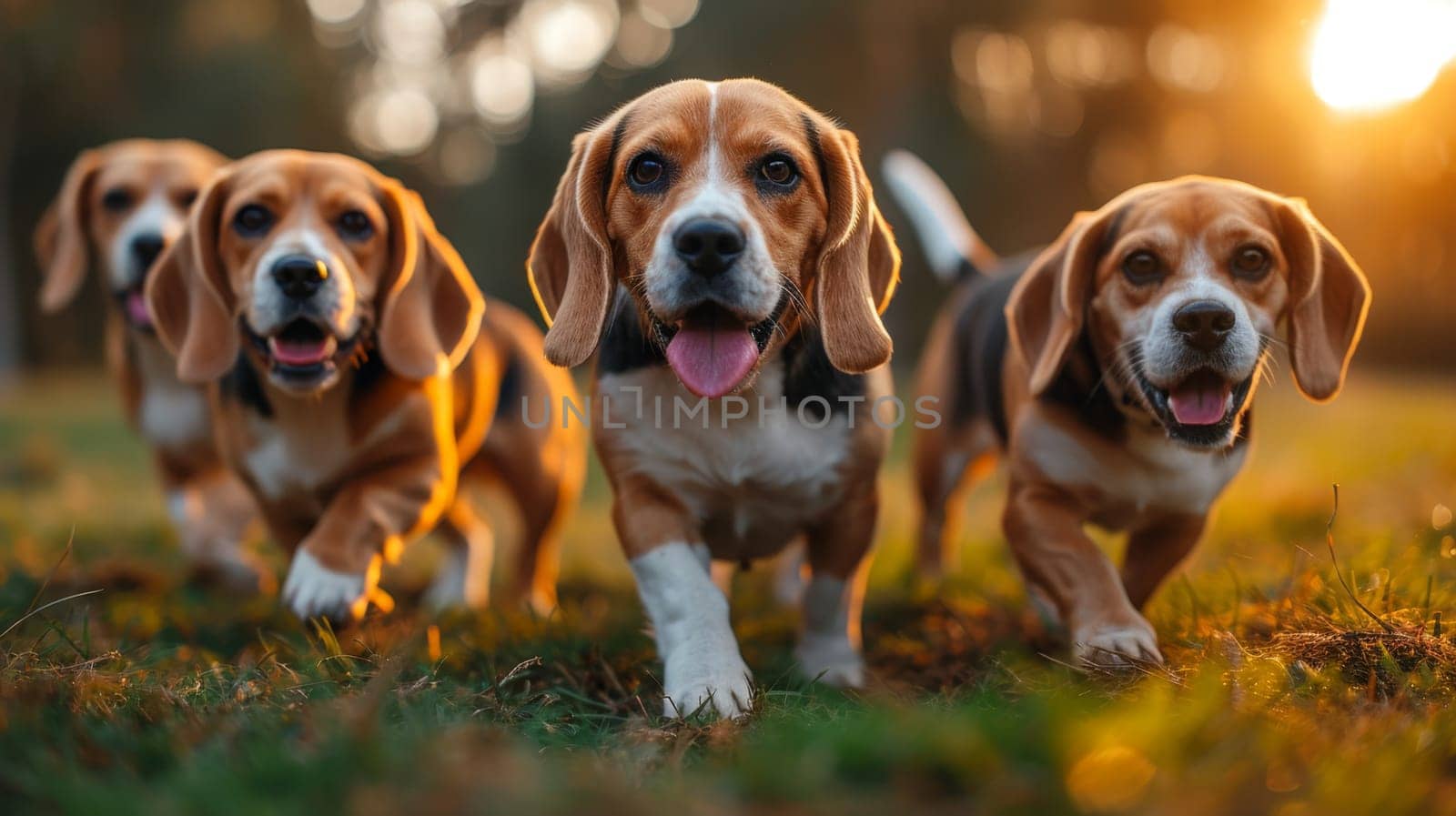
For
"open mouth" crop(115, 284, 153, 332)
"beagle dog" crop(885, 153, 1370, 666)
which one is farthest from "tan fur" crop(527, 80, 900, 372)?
"open mouth" crop(115, 284, 153, 332)

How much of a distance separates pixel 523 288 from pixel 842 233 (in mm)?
12875

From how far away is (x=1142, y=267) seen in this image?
3.54 meters

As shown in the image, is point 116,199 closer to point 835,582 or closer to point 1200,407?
point 835,582

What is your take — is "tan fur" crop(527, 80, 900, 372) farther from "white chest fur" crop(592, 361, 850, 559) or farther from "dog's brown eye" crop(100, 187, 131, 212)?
"dog's brown eye" crop(100, 187, 131, 212)

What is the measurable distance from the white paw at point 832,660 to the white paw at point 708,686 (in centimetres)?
55

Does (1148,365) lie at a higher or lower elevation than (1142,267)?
lower

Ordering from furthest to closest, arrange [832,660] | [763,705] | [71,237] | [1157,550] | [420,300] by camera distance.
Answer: [71,237] → [420,300] → [1157,550] → [832,660] → [763,705]

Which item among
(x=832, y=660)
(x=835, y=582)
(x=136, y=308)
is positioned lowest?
(x=832, y=660)

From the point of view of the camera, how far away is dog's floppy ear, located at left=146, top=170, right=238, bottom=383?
4023mm

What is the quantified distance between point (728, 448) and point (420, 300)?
131 centimetres

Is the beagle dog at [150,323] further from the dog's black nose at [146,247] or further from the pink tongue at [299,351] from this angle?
the pink tongue at [299,351]

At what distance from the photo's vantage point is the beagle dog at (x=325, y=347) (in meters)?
3.75

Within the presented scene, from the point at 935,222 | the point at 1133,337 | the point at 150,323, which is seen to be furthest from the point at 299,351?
the point at 935,222

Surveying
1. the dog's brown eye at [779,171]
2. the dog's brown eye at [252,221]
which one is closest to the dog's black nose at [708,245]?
the dog's brown eye at [779,171]
